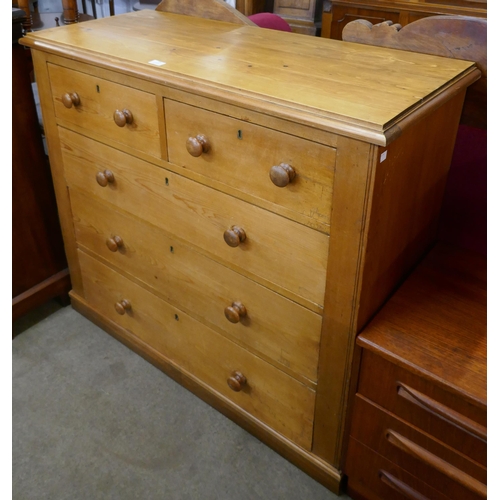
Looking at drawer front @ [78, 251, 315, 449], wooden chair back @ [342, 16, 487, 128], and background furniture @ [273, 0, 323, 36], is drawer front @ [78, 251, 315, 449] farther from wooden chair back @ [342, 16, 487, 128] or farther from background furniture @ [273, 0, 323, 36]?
background furniture @ [273, 0, 323, 36]

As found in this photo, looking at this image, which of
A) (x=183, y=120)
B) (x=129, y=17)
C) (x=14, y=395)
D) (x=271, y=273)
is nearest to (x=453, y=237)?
(x=271, y=273)

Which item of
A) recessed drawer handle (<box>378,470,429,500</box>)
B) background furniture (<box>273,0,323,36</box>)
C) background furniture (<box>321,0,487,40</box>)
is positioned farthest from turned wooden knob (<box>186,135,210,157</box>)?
background furniture (<box>273,0,323,36</box>)

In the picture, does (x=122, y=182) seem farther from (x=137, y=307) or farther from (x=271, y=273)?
(x=271, y=273)

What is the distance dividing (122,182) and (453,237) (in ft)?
3.00

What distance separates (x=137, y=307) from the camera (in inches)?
67.7

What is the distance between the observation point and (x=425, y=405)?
1.09 meters

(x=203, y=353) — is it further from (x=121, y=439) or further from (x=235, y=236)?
(x=235, y=236)

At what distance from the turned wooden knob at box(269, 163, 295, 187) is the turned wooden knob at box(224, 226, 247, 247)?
0.21 meters

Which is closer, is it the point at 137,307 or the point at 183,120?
the point at 183,120

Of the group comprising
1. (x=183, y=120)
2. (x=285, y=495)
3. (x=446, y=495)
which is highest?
(x=183, y=120)

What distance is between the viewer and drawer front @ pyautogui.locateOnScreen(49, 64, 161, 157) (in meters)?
1.30

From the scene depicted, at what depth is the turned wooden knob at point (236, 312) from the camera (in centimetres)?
133

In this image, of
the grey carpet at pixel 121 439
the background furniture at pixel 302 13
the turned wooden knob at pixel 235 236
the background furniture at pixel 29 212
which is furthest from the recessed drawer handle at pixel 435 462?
the background furniture at pixel 302 13

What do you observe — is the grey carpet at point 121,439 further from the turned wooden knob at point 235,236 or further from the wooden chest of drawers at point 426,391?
the turned wooden knob at point 235,236
